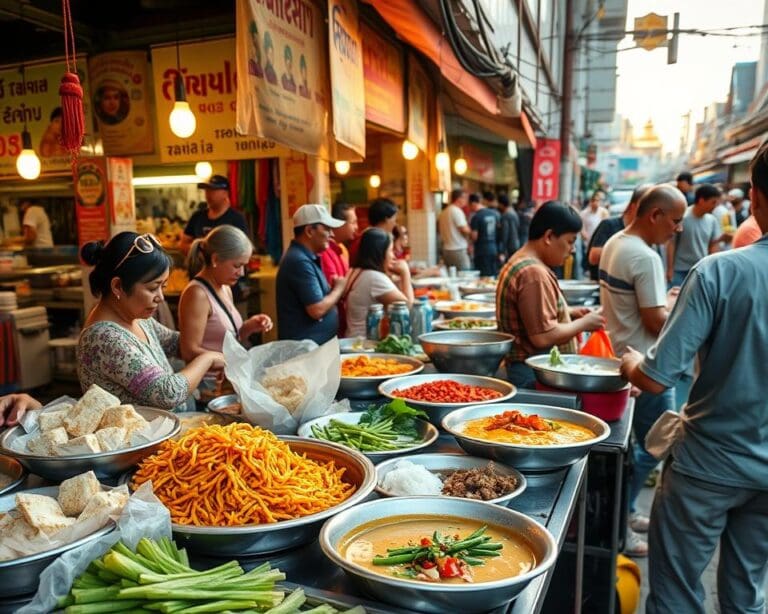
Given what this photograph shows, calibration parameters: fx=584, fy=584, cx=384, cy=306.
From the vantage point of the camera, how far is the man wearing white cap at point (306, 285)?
448 centimetres

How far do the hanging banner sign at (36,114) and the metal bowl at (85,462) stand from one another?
5770 millimetres

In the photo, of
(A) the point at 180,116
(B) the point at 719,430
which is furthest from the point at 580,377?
(A) the point at 180,116

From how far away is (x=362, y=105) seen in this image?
5.46m

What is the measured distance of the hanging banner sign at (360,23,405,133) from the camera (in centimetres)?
645

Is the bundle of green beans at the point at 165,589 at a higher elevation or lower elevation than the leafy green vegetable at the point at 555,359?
lower

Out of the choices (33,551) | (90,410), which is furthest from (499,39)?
(33,551)

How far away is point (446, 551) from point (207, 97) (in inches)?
234

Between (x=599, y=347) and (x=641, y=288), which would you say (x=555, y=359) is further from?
(x=641, y=288)

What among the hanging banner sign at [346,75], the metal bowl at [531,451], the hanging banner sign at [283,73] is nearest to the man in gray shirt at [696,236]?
the hanging banner sign at [346,75]

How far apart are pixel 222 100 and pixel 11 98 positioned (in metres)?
2.78

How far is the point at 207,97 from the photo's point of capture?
20.7 ft

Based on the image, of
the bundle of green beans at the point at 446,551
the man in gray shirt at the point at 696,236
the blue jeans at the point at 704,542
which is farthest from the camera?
the man in gray shirt at the point at 696,236

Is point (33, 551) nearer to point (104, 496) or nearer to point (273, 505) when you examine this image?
point (104, 496)

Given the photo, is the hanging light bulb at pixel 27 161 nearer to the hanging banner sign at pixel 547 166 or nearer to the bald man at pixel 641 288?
the bald man at pixel 641 288
